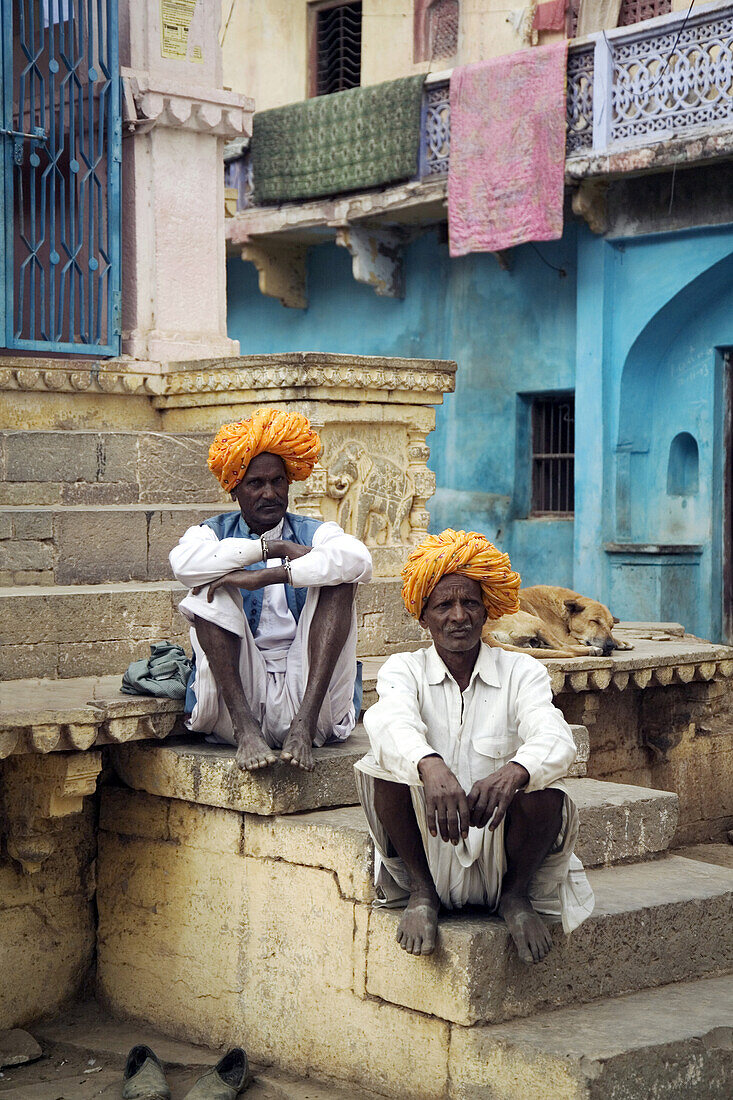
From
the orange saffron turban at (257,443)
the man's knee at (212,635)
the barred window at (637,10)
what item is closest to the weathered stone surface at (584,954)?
the man's knee at (212,635)

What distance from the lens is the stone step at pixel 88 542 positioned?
578 cm

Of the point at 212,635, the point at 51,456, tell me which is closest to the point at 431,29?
the point at 51,456

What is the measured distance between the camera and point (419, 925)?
364 cm

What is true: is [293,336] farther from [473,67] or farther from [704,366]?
[704,366]

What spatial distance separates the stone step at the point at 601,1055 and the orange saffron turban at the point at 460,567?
1136mm

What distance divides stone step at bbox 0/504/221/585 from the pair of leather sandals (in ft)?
7.33

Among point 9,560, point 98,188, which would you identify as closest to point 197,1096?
point 9,560

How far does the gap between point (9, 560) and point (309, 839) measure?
2.15 m

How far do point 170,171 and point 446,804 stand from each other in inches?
197

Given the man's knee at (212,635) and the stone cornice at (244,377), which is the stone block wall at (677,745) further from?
the man's knee at (212,635)

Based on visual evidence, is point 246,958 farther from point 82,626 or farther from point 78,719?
point 82,626

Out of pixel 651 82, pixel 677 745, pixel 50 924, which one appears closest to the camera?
pixel 50 924

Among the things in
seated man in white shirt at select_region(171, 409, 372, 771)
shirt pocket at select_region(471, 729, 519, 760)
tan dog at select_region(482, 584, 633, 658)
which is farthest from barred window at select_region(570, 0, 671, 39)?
shirt pocket at select_region(471, 729, 519, 760)

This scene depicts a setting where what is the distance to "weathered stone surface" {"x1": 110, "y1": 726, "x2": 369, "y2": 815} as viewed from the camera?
444 centimetres
